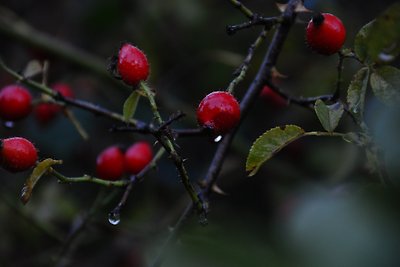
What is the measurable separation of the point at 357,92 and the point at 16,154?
0.65 meters

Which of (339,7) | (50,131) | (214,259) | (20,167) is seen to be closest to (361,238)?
(214,259)

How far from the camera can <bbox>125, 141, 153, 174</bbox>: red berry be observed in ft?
5.49

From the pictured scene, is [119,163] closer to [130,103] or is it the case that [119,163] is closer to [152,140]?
[130,103]

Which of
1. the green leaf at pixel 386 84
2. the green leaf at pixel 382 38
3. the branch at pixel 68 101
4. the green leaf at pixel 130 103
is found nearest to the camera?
the green leaf at pixel 382 38

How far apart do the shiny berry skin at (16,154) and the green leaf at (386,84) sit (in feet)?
2.17

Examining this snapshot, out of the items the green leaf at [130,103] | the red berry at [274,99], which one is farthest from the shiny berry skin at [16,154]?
the red berry at [274,99]

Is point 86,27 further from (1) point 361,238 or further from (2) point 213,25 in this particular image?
(1) point 361,238

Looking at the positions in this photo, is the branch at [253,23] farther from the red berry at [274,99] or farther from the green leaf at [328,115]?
the red berry at [274,99]

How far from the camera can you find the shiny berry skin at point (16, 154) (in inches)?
48.9

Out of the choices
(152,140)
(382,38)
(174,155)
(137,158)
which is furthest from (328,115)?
(152,140)

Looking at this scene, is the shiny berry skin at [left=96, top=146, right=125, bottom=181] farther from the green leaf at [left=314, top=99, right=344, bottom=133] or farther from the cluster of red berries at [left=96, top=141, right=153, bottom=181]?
the green leaf at [left=314, top=99, right=344, bottom=133]

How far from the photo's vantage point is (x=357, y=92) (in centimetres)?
117

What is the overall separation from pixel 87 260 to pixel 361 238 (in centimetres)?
214

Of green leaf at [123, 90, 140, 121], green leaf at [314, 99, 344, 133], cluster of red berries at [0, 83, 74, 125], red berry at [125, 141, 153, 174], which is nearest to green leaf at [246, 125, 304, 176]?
green leaf at [314, 99, 344, 133]
